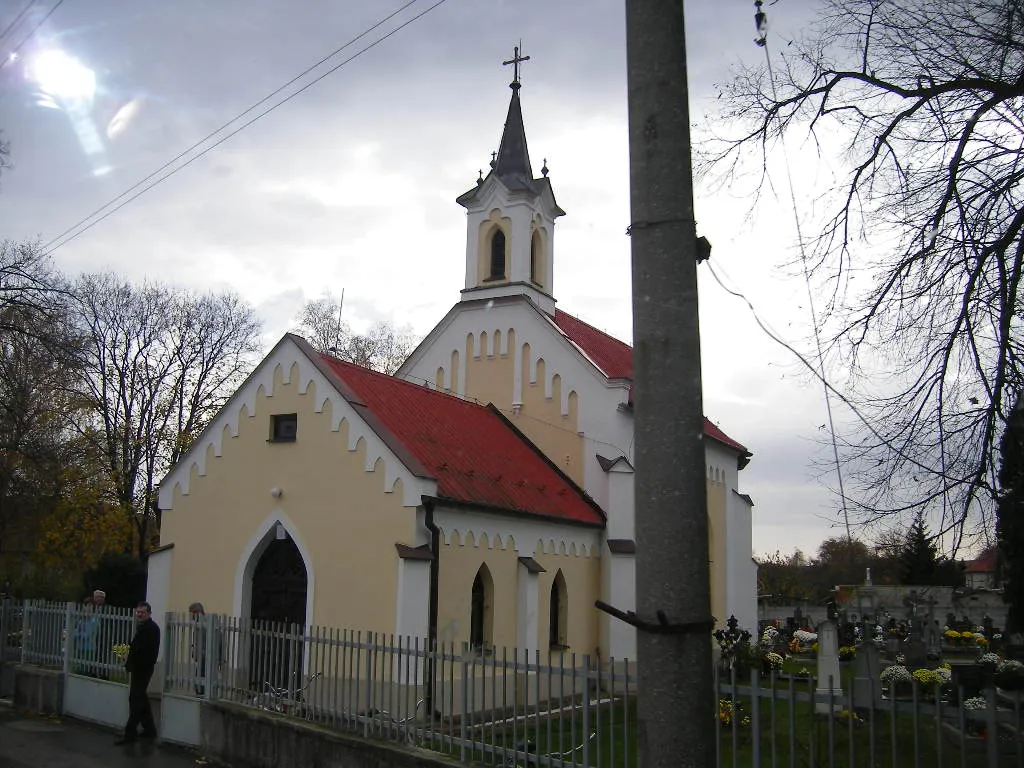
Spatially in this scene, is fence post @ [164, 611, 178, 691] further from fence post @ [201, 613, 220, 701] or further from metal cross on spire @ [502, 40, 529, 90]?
metal cross on spire @ [502, 40, 529, 90]

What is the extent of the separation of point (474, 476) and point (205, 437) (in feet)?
16.6

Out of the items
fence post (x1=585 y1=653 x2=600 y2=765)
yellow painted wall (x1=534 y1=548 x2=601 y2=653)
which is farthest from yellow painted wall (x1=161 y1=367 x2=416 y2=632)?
fence post (x1=585 y1=653 x2=600 y2=765)

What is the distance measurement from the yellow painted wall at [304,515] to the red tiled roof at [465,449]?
859mm

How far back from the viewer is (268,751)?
10750 millimetres

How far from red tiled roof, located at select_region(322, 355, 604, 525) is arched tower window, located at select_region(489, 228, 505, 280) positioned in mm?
3906

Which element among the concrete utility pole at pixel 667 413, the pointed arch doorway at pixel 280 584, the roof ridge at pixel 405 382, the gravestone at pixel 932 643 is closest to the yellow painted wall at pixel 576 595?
the pointed arch doorway at pixel 280 584

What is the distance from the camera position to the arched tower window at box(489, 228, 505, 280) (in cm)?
2453

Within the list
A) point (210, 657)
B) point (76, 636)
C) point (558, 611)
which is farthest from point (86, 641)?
point (558, 611)

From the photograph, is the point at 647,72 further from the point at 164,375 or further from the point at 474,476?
the point at 164,375

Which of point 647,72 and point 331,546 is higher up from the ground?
point 647,72

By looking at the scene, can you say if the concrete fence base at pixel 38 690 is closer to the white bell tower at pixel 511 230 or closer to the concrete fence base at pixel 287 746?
the concrete fence base at pixel 287 746

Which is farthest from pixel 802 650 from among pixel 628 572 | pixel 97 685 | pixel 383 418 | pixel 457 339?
pixel 97 685

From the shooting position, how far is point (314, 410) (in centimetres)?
1639

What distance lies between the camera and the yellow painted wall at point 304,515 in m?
15.1
